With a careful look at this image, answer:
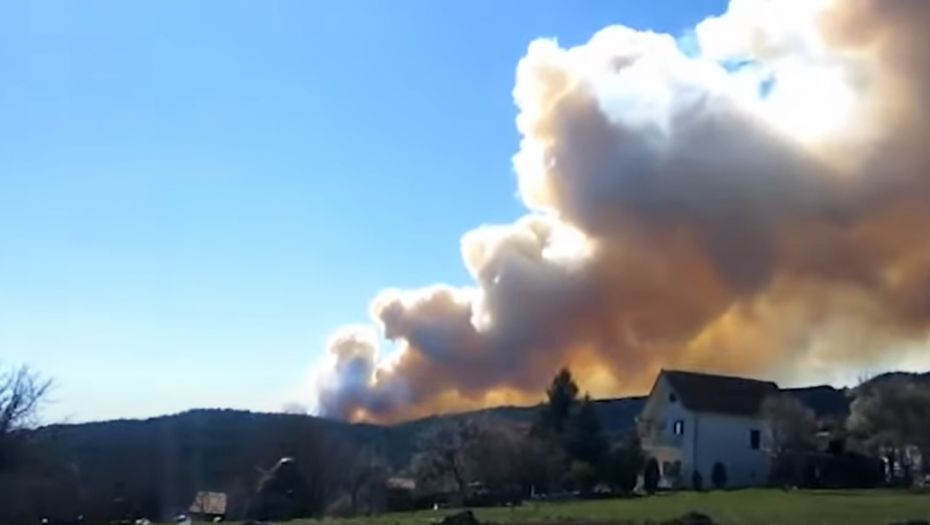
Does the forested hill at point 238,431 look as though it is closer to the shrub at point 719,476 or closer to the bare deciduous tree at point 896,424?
the shrub at point 719,476

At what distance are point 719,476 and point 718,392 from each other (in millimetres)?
8723

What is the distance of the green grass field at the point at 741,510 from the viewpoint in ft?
162

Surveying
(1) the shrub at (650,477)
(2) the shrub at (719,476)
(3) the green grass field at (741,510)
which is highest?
(2) the shrub at (719,476)

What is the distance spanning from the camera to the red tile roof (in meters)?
92.0

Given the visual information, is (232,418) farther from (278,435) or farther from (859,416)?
(859,416)

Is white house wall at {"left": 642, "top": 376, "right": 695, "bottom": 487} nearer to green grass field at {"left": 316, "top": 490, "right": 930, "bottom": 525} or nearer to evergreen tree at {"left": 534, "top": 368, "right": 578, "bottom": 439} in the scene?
evergreen tree at {"left": 534, "top": 368, "right": 578, "bottom": 439}

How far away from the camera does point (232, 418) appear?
125125mm

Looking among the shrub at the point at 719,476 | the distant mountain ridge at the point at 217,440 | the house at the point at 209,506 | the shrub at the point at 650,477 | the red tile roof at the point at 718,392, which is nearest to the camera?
the house at the point at 209,506

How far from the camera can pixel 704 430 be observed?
299ft

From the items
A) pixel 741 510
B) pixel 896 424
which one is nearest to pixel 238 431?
pixel 896 424

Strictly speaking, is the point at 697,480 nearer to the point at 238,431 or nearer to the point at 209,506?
the point at 209,506

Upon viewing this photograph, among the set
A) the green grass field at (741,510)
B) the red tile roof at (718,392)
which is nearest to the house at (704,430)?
the red tile roof at (718,392)

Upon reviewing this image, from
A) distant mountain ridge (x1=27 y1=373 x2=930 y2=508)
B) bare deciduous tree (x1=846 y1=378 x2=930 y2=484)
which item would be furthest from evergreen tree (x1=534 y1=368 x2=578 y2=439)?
bare deciduous tree (x1=846 y1=378 x2=930 y2=484)

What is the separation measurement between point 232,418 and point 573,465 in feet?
173
